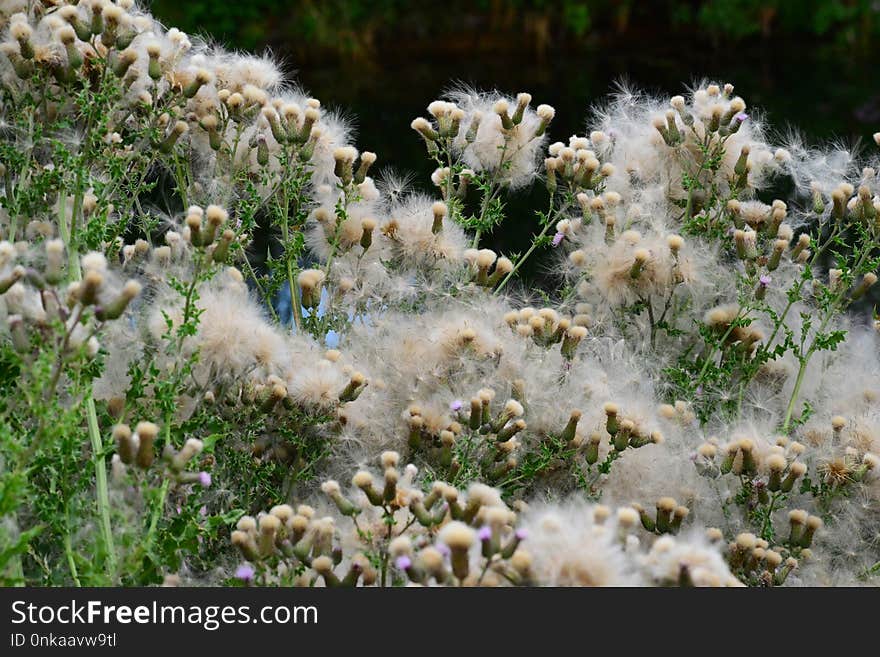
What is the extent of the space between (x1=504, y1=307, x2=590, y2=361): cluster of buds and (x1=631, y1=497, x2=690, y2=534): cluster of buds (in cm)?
35

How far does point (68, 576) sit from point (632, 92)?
1750mm

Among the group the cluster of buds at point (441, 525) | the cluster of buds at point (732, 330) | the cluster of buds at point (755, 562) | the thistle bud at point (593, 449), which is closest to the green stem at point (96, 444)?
the cluster of buds at point (441, 525)

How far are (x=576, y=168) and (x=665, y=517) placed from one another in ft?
2.69

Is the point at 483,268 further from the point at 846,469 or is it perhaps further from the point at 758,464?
the point at 846,469

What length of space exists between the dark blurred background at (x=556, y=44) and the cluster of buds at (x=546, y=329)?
7.92 m

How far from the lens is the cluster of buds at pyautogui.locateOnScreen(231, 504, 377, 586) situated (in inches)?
A: 59.9

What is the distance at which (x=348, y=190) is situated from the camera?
2.27 meters

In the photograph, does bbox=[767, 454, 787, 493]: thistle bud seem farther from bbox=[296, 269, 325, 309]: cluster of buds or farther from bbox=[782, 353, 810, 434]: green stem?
bbox=[296, 269, 325, 309]: cluster of buds

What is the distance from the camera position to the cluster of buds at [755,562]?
175cm

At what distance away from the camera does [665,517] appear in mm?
1809

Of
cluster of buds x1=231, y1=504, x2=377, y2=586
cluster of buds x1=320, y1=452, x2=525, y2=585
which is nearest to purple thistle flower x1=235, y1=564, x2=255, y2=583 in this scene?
cluster of buds x1=231, y1=504, x2=377, y2=586

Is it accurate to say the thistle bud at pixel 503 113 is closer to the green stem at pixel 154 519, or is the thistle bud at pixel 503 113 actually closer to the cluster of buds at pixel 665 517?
the cluster of buds at pixel 665 517
